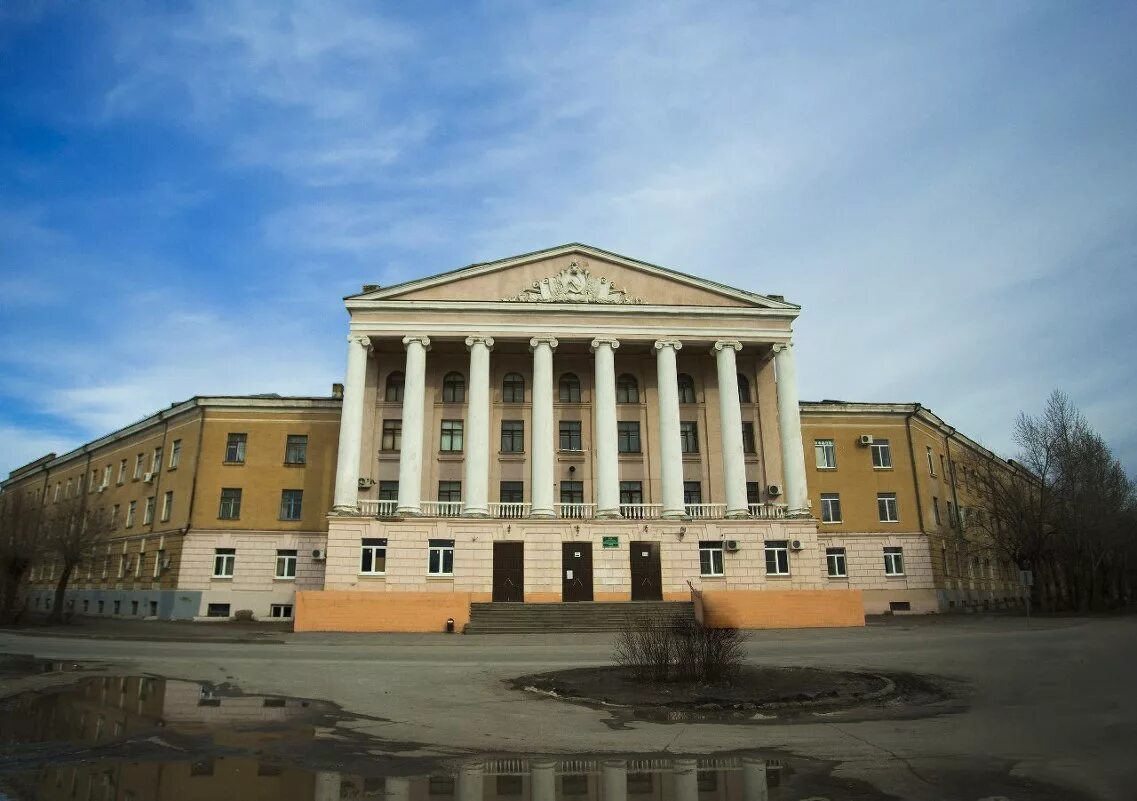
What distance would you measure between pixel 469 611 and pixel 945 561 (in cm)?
2719

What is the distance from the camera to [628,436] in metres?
34.8

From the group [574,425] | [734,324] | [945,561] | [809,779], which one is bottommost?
[809,779]

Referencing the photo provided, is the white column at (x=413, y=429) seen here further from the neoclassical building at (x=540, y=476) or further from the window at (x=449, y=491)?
the window at (x=449, y=491)

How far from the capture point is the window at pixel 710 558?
100ft

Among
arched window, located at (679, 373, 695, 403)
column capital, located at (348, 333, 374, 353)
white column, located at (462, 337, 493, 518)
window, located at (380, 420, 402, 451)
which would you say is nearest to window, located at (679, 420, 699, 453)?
arched window, located at (679, 373, 695, 403)

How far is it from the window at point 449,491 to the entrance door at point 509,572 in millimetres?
3997

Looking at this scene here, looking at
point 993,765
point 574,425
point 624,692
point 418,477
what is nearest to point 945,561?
point 574,425

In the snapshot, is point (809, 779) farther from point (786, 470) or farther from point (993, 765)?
point (786, 470)

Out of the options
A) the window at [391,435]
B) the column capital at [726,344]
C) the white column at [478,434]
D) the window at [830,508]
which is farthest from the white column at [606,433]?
the window at [830,508]

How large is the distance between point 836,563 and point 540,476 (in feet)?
56.0

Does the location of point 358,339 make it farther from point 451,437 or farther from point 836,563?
point 836,563

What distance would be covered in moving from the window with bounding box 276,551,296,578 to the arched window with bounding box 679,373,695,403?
19957mm

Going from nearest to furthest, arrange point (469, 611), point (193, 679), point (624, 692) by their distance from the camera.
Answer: point (624, 692)
point (193, 679)
point (469, 611)

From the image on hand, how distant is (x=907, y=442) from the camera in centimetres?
3947
